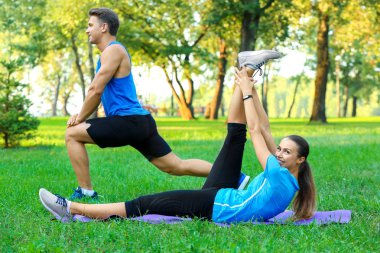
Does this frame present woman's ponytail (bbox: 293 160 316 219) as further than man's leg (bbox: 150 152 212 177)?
No

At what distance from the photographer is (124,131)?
619 cm

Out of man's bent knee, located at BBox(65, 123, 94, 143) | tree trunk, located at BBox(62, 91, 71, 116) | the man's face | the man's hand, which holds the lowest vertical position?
tree trunk, located at BBox(62, 91, 71, 116)

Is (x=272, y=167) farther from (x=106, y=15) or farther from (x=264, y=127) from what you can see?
(x=106, y=15)

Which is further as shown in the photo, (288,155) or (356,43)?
(356,43)

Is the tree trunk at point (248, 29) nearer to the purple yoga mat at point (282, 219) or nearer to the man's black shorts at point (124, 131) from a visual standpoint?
the man's black shorts at point (124, 131)

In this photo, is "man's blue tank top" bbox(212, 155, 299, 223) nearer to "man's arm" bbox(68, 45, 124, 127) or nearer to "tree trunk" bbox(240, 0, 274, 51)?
"man's arm" bbox(68, 45, 124, 127)

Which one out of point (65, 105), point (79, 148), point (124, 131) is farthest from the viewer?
point (65, 105)

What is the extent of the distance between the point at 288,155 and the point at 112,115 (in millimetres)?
2069

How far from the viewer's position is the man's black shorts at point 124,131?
6188 millimetres

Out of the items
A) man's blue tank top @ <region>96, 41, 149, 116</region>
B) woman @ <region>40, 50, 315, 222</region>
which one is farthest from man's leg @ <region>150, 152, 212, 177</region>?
woman @ <region>40, 50, 315, 222</region>

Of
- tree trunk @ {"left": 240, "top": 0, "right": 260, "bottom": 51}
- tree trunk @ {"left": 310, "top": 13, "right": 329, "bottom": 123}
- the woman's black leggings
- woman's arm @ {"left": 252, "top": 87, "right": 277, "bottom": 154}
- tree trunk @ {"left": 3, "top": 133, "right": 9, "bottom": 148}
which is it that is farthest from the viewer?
tree trunk @ {"left": 310, "top": 13, "right": 329, "bottom": 123}

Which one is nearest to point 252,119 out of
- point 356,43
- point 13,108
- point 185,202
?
point 185,202

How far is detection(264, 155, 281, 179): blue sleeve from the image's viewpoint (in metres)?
4.85

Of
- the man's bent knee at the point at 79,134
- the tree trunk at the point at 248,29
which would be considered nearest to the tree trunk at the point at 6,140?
the man's bent knee at the point at 79,134
